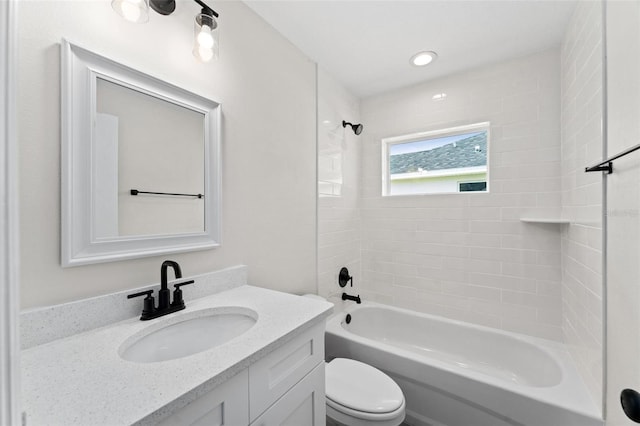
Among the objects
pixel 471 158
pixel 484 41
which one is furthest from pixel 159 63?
pixel 471 158

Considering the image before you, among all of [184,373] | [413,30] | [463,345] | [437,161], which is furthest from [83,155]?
[463,345]

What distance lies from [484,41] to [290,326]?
2152 millimetres

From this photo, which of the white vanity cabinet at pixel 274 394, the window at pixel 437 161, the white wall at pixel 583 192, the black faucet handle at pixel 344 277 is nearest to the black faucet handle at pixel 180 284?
the white vanity cabinet at pixel 274 394

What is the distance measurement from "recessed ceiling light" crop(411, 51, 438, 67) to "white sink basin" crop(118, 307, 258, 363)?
203 cm

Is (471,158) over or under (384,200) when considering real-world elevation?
over

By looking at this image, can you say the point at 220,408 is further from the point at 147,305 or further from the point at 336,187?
the point at 336,187

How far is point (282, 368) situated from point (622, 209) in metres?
1.34

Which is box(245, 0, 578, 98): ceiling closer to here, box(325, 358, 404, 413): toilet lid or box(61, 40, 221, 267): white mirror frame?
box(61, 40, 221, 267): white mirror frame

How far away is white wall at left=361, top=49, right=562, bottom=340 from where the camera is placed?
1.91 metres

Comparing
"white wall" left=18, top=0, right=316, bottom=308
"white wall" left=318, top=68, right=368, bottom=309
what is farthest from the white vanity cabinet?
"white wall" left=318, top=68, right=368, bottom=309

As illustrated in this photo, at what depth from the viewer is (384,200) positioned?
2559 millimetres

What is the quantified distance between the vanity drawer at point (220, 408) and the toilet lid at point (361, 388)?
80 centimetres

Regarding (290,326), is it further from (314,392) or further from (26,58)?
(26,58)

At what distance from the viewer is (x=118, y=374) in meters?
0.65
